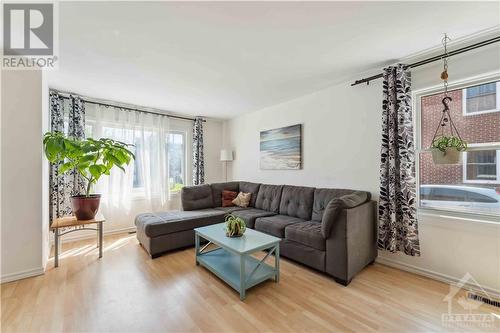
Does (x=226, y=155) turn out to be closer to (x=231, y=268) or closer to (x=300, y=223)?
(x=300, y=223)

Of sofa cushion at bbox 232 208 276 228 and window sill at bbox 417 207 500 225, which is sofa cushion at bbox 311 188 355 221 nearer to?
sofa cushion at bbox 232 208 276 228

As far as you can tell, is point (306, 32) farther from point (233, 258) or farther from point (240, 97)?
point (233, 258)

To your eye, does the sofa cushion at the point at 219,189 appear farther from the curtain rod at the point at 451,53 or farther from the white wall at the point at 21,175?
the curtain rod at the point at 451,53

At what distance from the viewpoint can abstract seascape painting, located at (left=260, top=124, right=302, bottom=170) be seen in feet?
11.7

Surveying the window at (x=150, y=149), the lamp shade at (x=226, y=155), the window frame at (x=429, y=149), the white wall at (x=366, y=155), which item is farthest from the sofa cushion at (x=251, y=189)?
the window frame at (x=429, y=149)

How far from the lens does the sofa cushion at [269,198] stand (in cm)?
353

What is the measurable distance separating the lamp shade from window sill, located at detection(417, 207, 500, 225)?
3523 mm

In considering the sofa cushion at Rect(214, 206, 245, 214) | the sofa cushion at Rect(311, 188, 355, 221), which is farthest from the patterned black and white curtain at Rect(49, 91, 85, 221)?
the sofa cushion at Rect(311, 188, 355, 221)

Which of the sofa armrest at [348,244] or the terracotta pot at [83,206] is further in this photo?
the terracotta pot at [83,206]

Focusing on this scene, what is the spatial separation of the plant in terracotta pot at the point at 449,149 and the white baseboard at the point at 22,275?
4194 millimetres

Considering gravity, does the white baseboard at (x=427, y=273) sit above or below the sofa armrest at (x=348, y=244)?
below

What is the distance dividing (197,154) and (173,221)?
205cm

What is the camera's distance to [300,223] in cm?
277

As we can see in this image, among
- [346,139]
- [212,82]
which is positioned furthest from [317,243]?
[212,82]
